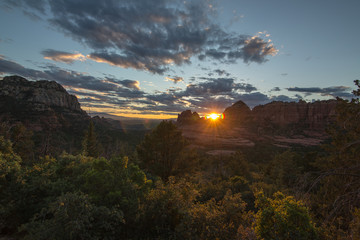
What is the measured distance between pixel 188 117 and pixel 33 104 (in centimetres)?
9857

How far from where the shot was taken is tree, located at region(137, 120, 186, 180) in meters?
21.8

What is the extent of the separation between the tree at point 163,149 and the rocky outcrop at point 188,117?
10908 centimetres

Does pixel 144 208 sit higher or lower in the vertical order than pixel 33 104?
lower

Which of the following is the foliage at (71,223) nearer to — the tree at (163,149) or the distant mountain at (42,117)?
the tree at (163,149)

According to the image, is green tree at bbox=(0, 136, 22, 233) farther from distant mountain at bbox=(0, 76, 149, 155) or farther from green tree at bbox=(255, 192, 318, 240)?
distant mountain at bbox=(0, 76, 149, 155)

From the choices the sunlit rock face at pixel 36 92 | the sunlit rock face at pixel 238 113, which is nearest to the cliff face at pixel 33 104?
the sunlit rock face at pixel 36 92

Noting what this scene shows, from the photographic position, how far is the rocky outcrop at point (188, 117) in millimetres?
133637

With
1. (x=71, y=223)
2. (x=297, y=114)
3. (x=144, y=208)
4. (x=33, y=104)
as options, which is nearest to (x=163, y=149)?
(x=144, y=208)

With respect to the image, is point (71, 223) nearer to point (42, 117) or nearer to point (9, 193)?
point (9, 193)

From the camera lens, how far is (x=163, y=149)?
22250 mm

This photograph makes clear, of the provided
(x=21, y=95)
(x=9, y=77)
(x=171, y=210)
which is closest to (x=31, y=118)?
(x=21, y=95)

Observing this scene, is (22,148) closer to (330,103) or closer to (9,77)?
(9,77)

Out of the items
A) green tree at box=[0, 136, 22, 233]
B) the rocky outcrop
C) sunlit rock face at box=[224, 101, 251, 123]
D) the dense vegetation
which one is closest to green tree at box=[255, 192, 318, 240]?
the dense vegetation

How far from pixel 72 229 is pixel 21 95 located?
417 feet
